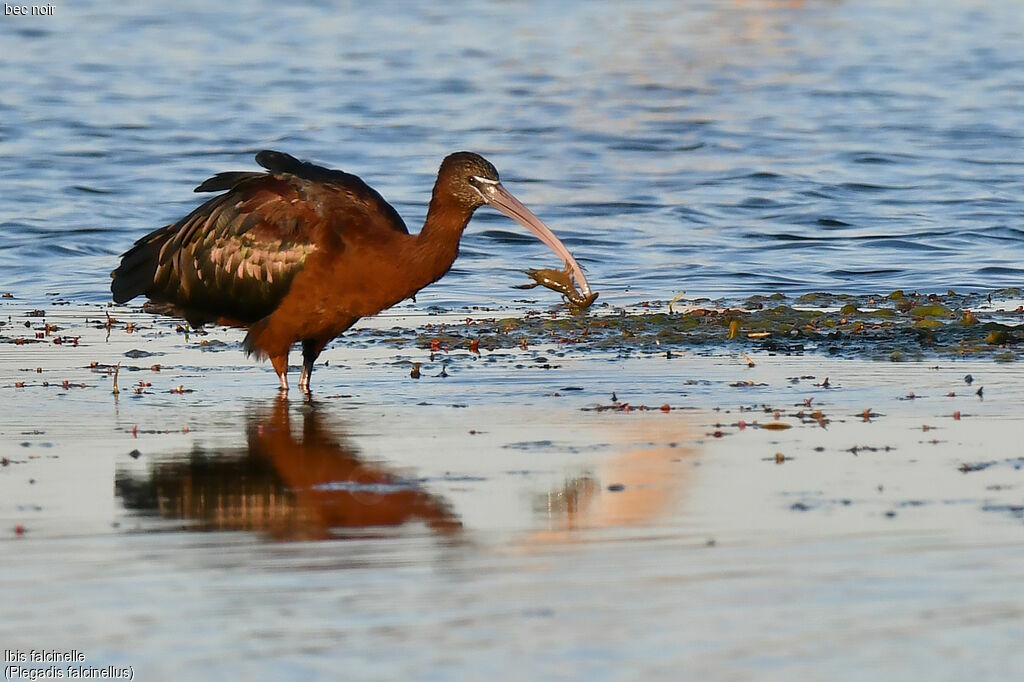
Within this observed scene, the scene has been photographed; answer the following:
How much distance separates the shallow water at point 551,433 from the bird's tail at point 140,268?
35 centimetres

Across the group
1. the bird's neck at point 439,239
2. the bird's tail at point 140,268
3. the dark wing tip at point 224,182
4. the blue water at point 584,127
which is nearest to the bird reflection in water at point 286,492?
the bird's neck at point 439,239

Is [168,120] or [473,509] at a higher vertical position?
[168,120]

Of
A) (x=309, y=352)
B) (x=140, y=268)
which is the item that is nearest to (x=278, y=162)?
(x=309, y=352)

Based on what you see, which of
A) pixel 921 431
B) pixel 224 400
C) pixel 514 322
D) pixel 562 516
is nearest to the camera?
pixel 562 516

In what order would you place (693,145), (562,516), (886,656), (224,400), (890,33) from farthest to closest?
(890,33)
(693,145)
(224,400)
(562,516)
(886,656)

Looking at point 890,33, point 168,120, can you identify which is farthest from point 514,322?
point 890,33

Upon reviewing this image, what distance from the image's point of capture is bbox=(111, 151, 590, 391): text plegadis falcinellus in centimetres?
905

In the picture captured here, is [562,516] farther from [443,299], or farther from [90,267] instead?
→ [90,267]

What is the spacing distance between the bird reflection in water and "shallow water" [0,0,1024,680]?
2 cm

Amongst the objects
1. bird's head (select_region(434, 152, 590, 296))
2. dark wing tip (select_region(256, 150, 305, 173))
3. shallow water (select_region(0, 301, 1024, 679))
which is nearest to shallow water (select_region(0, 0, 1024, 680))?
shallow water (select_region(0, 301, 1024, 679))

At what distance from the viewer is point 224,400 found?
9.11 metres

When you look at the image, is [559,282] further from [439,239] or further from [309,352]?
[439,239]

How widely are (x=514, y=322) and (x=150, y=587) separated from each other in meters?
5.81

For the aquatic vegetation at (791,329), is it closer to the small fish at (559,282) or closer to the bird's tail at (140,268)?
the small fish at (559,282)
